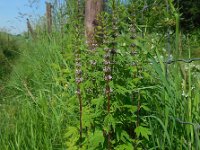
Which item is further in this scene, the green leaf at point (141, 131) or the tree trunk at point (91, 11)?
the tree trunk at point (91, 11)

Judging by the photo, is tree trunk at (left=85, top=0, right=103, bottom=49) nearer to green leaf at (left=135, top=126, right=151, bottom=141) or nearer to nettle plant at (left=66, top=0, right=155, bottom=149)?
nettle plant at (left=66, top=0, right=155, bottom=149)

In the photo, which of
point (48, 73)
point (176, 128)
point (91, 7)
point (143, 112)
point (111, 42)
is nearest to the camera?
point (111, 42)

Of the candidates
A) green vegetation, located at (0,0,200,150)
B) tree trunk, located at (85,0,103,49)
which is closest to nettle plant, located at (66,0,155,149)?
green vegetation, located at (0,0,200,150)

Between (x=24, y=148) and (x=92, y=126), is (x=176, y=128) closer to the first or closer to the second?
(x=92, y=126)

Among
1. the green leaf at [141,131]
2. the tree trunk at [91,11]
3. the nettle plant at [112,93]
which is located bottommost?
the green leaf at [141,131]

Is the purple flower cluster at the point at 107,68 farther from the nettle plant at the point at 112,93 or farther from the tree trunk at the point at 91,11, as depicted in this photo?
the tree trunk at the point at 91,11

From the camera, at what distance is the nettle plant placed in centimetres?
258

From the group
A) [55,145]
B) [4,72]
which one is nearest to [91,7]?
[55,145]

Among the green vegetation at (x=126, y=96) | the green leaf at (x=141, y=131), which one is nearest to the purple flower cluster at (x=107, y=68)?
the green vegetation at (x=126, y=96)

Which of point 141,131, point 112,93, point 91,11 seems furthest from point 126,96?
point 91,11

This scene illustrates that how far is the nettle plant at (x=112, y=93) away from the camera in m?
2.58

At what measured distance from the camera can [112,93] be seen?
8.76 ft

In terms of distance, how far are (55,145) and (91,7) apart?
7.73 ft

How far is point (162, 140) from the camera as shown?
9.30 ft
